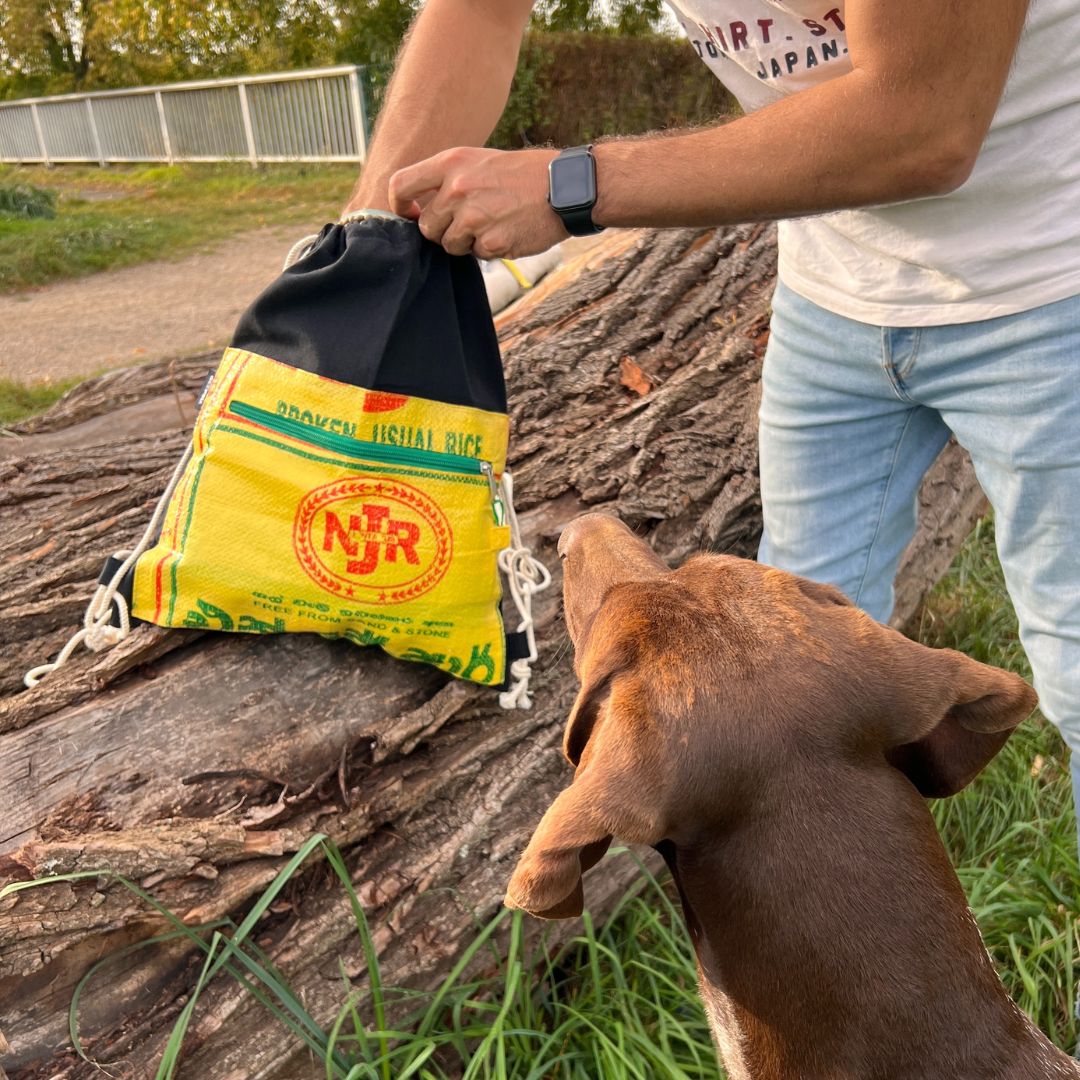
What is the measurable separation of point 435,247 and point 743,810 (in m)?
1.40

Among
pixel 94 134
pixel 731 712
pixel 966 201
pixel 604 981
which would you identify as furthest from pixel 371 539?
pixel 94 134

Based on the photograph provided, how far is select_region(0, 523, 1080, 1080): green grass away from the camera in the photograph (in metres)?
2.18

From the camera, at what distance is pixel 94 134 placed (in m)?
24.5

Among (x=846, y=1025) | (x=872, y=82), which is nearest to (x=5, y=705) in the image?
(x=846, y=1025)

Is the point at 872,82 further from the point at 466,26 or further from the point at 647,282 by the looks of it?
the point at 647,282

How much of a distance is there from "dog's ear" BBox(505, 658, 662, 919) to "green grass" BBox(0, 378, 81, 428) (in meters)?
5.42

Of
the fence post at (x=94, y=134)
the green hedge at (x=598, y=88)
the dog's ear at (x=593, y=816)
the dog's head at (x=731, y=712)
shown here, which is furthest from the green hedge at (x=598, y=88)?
the dog's ear at (x=593, y=816)

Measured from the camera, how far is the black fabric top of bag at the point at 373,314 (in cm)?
233

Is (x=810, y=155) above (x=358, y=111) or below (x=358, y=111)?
above

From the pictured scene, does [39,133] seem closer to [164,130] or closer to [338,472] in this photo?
[164,130]

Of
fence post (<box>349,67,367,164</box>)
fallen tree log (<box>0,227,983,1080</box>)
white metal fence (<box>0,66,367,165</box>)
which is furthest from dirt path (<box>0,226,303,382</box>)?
white metal fence (<box>0,66,367,165</box>)

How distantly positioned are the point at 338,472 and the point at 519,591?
553 mm

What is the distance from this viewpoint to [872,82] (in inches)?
69.3

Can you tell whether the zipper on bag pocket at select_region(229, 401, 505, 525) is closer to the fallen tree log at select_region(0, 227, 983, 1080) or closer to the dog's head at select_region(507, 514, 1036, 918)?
the fallen tree log at select_region(0, 227, 983, 1080)
